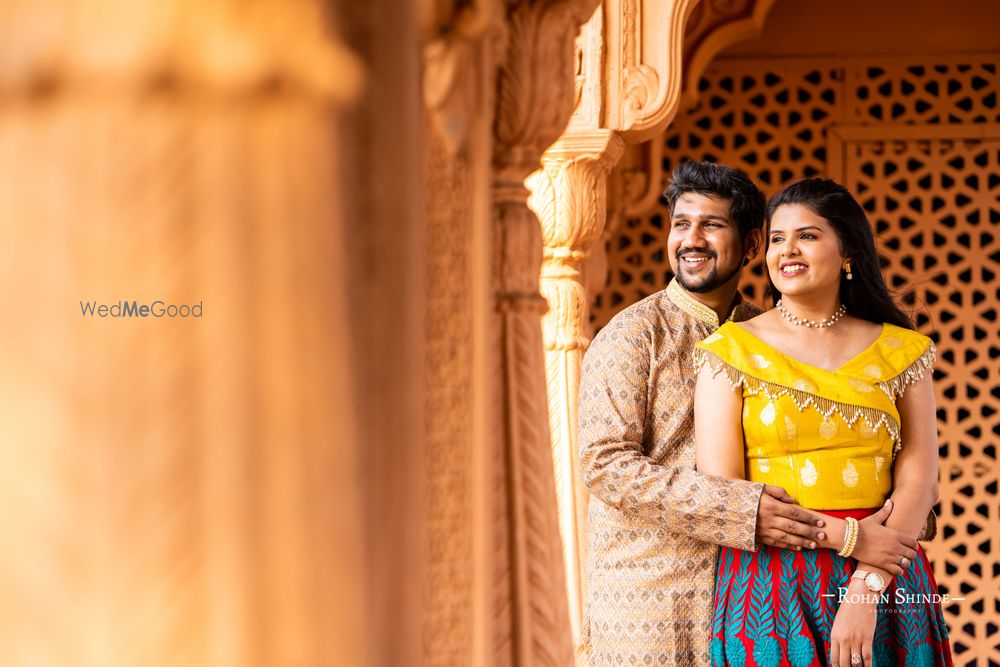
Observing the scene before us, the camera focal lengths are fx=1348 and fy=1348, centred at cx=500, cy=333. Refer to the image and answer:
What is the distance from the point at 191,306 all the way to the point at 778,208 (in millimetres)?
1796

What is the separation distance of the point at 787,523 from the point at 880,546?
0.55 feet

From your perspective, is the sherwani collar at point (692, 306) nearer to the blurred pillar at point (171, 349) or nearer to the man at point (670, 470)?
the man at point (670, 470)

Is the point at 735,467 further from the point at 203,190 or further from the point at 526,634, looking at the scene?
the point at 203,190

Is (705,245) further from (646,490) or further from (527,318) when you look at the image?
(527,318)

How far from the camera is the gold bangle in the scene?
233 cm

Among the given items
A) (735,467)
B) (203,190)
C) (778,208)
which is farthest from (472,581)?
(778,208)

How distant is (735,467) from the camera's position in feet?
7.89

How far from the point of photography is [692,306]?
271 cm

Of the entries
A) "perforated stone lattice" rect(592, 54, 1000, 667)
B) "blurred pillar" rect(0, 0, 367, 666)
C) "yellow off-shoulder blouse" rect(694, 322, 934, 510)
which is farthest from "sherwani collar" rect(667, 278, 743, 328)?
"perforated stone lattice" rect(592, 54, 1000, 667)

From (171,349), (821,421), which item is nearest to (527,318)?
(171,349)

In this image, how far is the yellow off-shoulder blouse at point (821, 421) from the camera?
2350 millimetres

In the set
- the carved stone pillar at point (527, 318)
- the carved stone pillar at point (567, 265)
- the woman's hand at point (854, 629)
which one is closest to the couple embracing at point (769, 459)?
the woman's hand at point (854, 629)

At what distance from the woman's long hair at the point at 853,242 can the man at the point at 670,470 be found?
0.66ft

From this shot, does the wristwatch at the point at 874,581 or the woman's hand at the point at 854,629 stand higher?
the wristwatch at the point at 874,581
